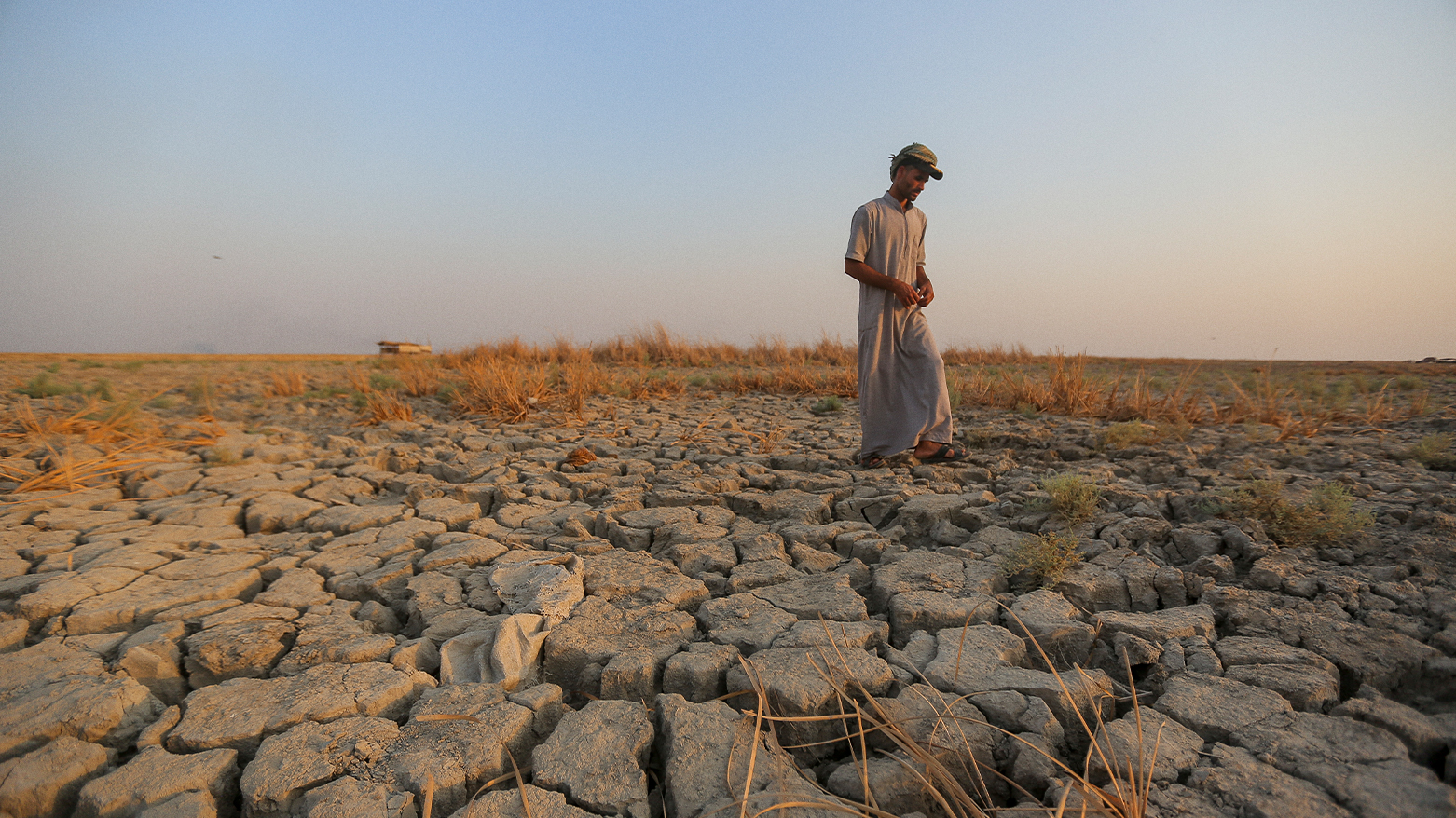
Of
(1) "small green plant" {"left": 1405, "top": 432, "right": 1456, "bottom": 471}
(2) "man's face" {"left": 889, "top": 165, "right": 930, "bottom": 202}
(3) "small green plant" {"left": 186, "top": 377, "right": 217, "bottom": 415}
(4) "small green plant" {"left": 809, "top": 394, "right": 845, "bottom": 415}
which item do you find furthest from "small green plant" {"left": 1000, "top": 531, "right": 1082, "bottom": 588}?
(3) "small green plant" {"left": 186, "top": 377, "right": 217, "bottom": 415}

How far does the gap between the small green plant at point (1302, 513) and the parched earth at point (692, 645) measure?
64 mm

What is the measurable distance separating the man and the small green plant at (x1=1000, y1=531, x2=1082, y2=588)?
134cm

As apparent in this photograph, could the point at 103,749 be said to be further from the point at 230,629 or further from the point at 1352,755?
the point at 1352,755

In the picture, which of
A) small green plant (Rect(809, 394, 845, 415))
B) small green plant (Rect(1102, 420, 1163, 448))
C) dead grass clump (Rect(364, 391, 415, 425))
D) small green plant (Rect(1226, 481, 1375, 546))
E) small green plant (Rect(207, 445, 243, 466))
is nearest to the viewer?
small green plant (Rect(1226, 481, 1375, 546))

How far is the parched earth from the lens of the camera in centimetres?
127

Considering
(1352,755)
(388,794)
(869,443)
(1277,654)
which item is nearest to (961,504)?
(869,443)

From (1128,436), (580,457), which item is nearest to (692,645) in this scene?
(580,457)

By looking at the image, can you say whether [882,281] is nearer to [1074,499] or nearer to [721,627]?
[1074,499]

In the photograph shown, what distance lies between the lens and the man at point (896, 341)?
357 cm

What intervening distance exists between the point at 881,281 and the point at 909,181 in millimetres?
568

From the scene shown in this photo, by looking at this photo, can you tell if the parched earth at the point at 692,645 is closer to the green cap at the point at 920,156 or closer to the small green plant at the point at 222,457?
the small green plant at the point at 222,457

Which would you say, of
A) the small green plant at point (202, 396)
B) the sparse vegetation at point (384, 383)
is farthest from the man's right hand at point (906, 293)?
the small green plant at point (202, 396)

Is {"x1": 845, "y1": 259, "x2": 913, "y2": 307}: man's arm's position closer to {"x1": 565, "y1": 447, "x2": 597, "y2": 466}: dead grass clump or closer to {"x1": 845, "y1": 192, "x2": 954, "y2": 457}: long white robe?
{"x1": 845, "y1": 192, "x2": 954, "y2": 457}: long white robe

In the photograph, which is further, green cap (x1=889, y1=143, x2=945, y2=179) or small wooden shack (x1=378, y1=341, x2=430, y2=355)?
small wooden shack (x1=378, y1=341, x2=430, y2=355)
